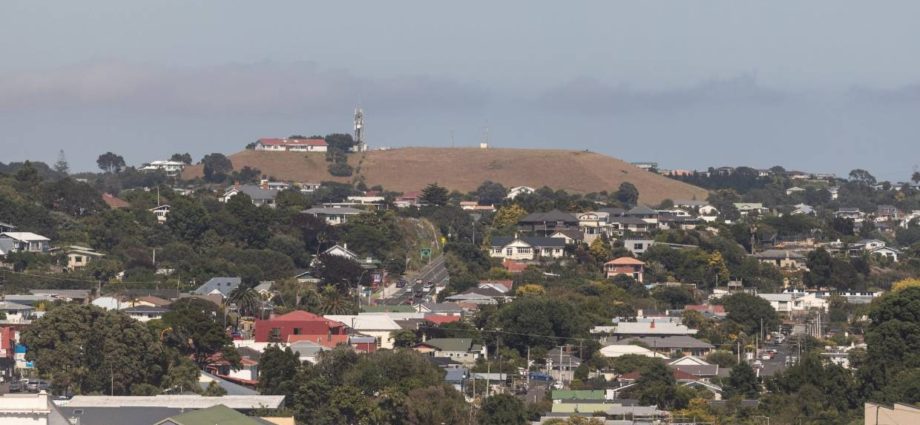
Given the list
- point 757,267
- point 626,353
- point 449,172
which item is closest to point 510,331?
point 626,353

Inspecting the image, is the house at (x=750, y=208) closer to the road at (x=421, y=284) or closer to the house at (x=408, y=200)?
the house at (x=408, y=200)

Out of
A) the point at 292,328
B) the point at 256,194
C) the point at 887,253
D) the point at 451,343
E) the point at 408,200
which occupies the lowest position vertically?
the point at 451,343

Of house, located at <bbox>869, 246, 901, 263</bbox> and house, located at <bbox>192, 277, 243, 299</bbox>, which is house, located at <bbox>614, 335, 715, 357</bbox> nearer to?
house, located at <bbox>192, 277, 243, 299</bbox>

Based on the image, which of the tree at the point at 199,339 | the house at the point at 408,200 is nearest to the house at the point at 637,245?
the house at the point at 408,200

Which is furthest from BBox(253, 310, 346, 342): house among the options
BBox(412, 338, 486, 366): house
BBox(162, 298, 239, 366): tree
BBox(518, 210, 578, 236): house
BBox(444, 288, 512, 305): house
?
BBox(518, 210, 578, 236): house

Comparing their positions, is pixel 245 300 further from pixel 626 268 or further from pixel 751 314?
pixel 626 268

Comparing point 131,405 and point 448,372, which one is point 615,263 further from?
point 131,405

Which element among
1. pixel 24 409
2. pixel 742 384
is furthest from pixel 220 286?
pixel 24 409
